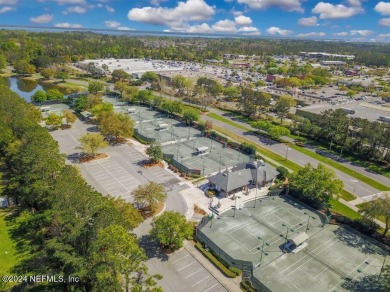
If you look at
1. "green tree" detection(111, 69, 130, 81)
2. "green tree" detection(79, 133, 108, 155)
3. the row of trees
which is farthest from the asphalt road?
"green tree" detection(111, 69, 130, 81)

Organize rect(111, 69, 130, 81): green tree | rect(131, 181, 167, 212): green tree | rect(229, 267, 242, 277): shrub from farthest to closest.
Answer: rect(111, 69, 130, 81): green tree < rect(131, 181, 167, 212): green tree < rect(229, 267, 242, 277): shrub

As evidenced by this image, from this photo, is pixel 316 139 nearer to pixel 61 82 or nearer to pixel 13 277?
pixel 13 277

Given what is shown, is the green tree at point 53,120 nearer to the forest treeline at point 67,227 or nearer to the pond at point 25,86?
the forest treeline at point 67,227

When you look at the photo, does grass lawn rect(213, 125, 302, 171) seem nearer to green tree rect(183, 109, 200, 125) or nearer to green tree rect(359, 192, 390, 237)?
green tree rect(183, 109, 200, 125)

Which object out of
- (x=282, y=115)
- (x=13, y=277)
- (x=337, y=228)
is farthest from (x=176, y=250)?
(x=282, y=115)

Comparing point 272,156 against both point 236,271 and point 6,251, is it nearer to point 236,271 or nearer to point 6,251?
point 236,271
